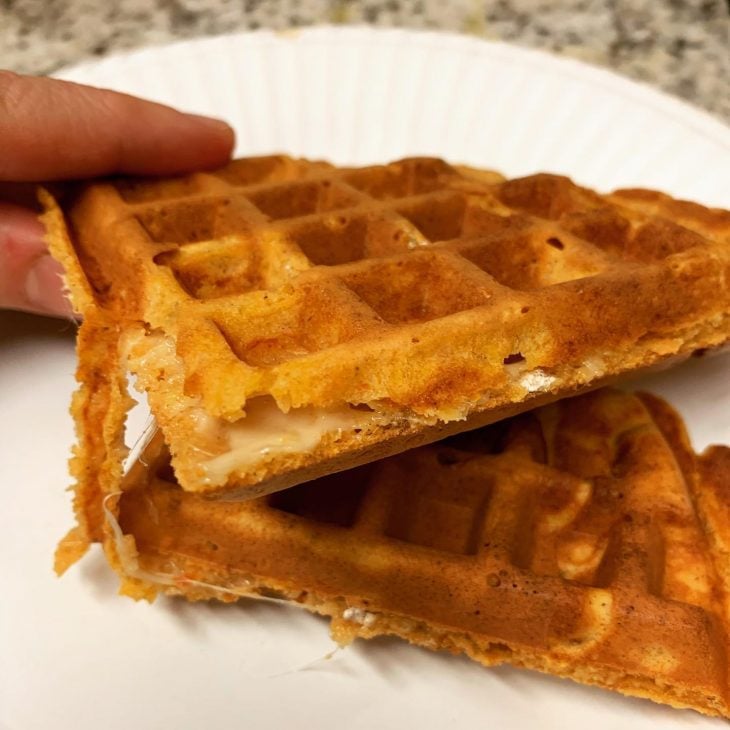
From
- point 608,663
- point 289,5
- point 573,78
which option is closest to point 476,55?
point 573,78

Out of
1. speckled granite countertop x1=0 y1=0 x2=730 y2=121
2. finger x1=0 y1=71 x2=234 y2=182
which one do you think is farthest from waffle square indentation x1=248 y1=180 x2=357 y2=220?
speckled granite countertop x1=0 y1=0 x2=730 y2=121

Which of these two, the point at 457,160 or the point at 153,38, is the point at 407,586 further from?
the point at 153,38

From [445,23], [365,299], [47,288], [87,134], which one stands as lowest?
[47,288]

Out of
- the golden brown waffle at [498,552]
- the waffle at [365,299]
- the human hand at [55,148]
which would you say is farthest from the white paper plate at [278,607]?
the waffle at [365,299]

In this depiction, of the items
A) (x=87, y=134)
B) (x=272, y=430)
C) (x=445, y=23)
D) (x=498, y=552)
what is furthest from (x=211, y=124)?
(x=445, y=23)

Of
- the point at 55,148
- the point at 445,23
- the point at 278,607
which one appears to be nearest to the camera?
the point at 278,607

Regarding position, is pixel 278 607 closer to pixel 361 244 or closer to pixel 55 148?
pixel 361 244

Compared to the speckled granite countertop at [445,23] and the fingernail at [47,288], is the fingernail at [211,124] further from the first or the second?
the speckled granite countertop at [445,23]
